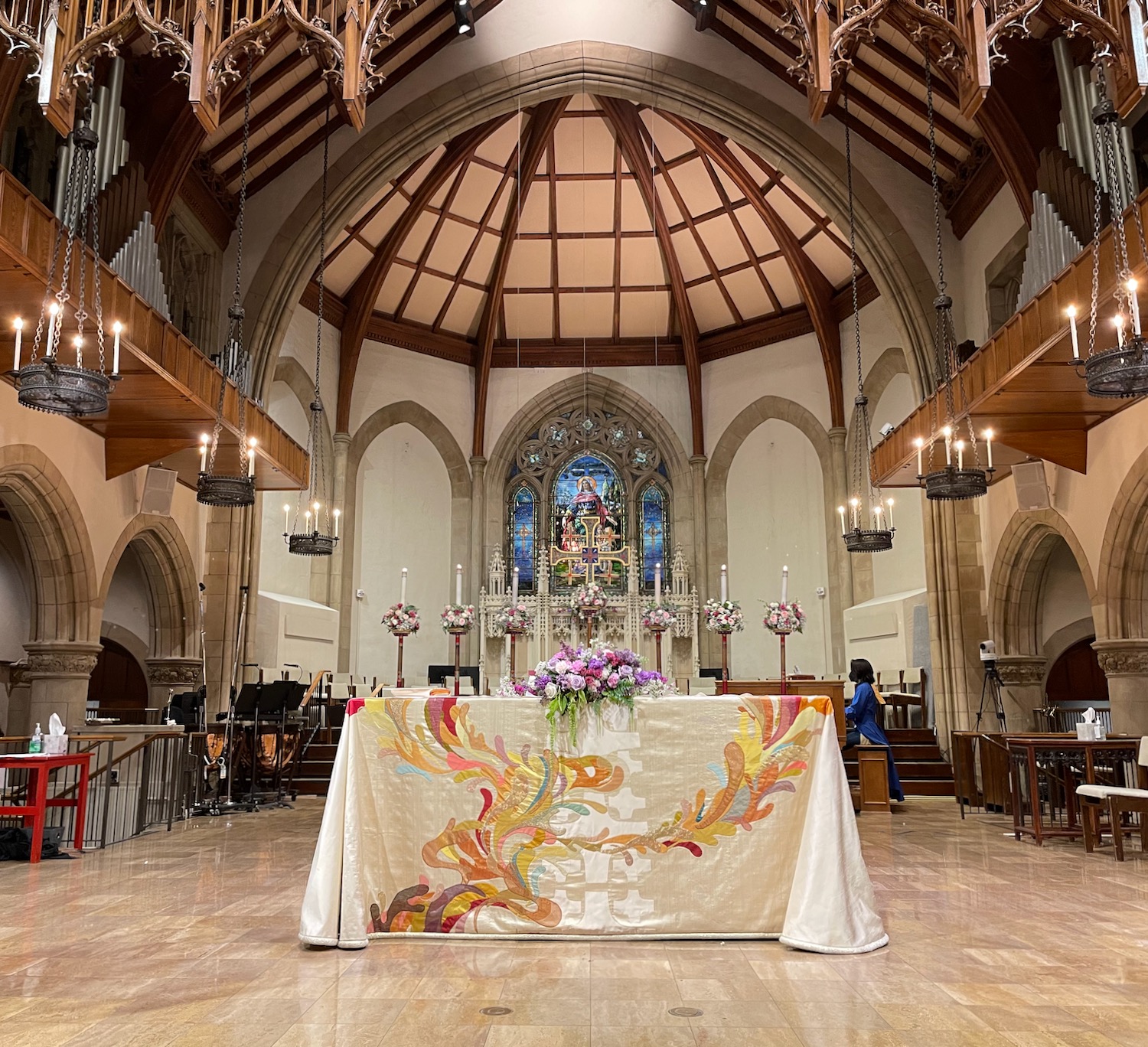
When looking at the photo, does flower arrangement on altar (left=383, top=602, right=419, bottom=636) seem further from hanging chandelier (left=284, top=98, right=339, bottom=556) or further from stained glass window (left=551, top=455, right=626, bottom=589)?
stained glass window (left=551, top=455, right=626, bottom=589)

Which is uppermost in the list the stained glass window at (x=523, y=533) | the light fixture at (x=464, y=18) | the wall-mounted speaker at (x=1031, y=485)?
the light fixture at (x=464, y=18)

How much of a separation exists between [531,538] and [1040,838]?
516 inches

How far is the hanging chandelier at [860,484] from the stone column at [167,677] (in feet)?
27.9

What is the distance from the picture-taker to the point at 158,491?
1237 cm

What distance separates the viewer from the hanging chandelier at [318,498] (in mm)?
13969

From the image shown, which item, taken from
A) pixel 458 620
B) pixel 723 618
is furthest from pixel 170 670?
pixel 723 618

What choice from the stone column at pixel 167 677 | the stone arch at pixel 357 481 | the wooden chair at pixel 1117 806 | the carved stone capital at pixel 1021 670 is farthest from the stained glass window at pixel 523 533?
the wooden chair at pixel 1117 806

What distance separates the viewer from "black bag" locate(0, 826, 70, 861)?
734cm

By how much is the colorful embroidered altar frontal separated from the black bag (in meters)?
3.92

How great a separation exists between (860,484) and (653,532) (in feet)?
14.2

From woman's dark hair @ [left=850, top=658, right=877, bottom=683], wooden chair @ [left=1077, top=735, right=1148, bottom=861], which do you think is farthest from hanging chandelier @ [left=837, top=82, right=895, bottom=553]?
wooden chair @ [left=1077, top=735, right=1148, bottom=861]

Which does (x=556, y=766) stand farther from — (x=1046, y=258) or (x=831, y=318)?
(x=831, y=318)

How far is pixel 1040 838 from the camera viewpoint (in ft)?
25.9

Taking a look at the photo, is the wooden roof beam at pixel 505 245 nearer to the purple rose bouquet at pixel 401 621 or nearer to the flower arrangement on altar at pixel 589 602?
the purple rose bouquet at pixel 401 621
